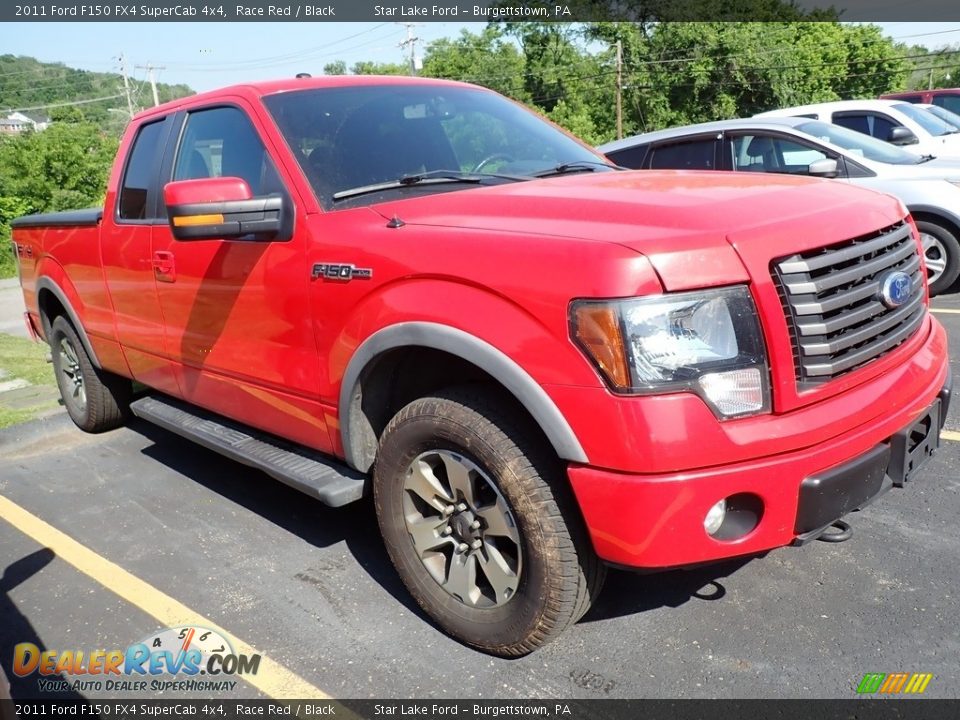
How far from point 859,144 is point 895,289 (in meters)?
6.33

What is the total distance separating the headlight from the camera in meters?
2.09

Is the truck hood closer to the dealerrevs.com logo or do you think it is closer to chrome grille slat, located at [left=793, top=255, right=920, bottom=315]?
chrome grille slat, located at [left=793, top=255, right=920, bottom=315]

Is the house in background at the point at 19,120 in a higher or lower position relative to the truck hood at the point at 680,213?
lower

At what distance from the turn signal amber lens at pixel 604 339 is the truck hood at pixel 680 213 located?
0.18m

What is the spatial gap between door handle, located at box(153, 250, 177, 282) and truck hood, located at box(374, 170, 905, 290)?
4.45 feet

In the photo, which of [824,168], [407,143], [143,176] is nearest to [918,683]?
[407,143]

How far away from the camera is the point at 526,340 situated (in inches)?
88.9

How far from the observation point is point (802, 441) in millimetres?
2182

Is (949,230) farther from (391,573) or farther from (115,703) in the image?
(115,703)

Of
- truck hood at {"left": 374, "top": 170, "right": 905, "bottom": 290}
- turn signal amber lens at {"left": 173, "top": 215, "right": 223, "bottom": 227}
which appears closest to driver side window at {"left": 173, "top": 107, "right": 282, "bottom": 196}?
turn signal amber lens at {"left": 173, "top": 215, "right": 223, "bottom": 227}

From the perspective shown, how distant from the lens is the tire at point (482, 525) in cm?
236

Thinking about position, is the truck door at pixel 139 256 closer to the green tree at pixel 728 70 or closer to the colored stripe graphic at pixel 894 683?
the colored stripe graphic at pixel 894 683

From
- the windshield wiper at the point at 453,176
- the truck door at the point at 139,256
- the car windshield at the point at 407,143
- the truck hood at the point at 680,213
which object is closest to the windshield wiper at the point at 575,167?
the car windshield at the point at 407,143

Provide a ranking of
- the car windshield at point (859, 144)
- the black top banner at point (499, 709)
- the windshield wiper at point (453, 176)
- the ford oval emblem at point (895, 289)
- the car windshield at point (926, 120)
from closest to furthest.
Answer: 1. the black top banner at point (499, 709)
2. the ford oval emblem at point (895, 289)
3. the windshield wiper at point (453, 176)
4. the car windshield at point (859, 144)
5. the car windshield at point (926, 120)
